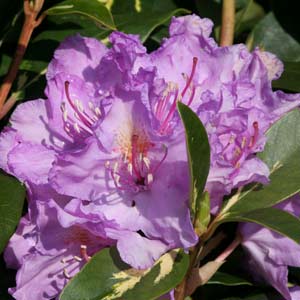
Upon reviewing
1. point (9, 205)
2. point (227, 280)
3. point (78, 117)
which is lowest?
point (227, 280)

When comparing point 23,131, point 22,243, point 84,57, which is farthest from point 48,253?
point 84,57

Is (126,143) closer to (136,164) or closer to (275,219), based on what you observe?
(136,164)

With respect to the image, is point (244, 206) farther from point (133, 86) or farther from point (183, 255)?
point (133, 86)

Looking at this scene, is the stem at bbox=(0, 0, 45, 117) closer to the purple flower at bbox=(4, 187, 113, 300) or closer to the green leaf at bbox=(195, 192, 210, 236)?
the purple flower at bbox=(4, 187, 113, 300)

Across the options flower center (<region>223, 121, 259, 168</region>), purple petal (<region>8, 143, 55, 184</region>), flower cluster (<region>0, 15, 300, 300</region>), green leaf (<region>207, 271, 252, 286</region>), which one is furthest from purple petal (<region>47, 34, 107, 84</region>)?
green leaf (<region>207, 271, 252, 286</region>)

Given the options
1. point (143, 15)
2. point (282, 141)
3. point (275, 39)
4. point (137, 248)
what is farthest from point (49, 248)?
point (275, 39)
